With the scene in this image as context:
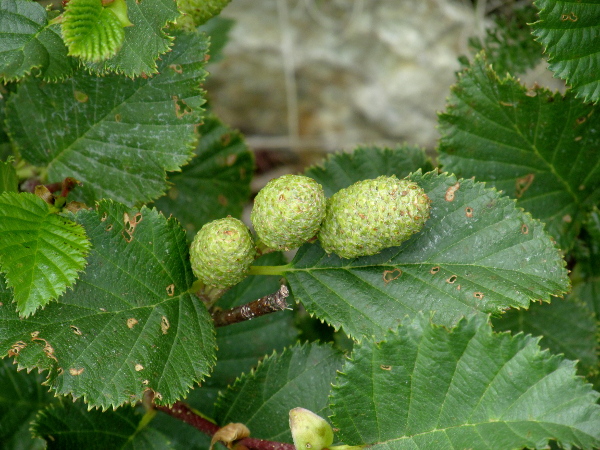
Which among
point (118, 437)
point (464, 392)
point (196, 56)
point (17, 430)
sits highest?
point (196, 56)

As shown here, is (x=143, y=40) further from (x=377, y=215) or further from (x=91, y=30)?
(x=377, y=215)

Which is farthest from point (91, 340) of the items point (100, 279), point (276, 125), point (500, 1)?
point (500, 1)

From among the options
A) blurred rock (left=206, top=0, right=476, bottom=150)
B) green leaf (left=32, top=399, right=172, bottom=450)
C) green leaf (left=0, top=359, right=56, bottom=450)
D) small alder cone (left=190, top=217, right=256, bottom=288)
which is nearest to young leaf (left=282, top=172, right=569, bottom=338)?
small alder cone (left=190, top=217, right=256, bottom=288)

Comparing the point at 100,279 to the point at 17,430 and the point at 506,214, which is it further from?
the point at 506,214

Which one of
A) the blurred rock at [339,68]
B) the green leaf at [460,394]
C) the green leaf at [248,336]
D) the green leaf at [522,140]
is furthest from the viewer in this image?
the blurred rock at [339,68]

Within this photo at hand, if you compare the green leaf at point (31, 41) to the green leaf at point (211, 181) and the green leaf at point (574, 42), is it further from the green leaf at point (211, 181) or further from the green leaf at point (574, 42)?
the green leaf at point (574, 42)

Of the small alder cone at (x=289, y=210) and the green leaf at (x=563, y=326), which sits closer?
the small alder cone at (x=289, y=210)

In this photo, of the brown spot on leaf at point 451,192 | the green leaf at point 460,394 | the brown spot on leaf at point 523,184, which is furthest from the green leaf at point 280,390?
the brown spot on leaf at point 523,184
